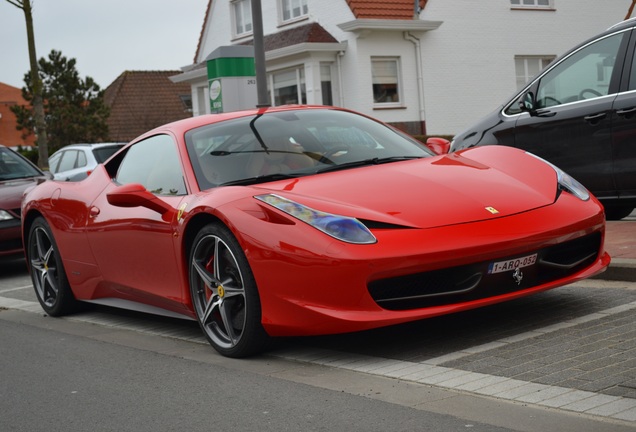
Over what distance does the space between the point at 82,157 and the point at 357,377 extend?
1562 cm

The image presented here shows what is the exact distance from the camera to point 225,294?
5641mm

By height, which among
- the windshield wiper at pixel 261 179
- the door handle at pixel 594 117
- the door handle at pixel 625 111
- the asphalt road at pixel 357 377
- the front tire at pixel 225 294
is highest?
the door handle at pixel 625 111

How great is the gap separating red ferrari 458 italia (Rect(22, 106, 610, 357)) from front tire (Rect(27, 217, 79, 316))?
2.33 ft

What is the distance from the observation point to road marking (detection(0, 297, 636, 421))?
404 cm

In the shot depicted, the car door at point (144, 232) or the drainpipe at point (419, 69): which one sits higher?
the drainpipe at point (419, 69)

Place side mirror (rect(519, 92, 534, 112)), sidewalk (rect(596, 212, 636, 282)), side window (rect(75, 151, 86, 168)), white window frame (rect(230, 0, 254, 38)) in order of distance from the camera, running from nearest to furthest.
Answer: sidewalk (rect(596, 212, 636, 282))
side mirror (rect(519, 92, 534, 112))
side window (rect(75, 151, 86, 168))
white window frame (rect(230, 0, 254, 38))

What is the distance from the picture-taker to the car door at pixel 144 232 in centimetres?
618

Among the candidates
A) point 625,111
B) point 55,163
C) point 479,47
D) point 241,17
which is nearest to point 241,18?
point 241,17

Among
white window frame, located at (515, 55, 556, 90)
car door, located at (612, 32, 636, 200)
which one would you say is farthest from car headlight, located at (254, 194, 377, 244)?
white window frame, located at (515, 55, 556, 90)

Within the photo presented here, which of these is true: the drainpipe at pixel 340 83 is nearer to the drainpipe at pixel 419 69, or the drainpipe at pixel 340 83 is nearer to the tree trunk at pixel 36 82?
the drainpipe at pixel 419 69

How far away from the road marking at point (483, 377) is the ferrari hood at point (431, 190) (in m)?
0.68

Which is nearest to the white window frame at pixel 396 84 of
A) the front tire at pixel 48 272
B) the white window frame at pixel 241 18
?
the white window frame at pixel 241 18

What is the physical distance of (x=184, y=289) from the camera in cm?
606

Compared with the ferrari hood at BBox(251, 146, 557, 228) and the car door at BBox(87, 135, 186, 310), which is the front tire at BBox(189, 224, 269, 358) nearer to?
the car door at BBox(87, 135, 186, 310)
